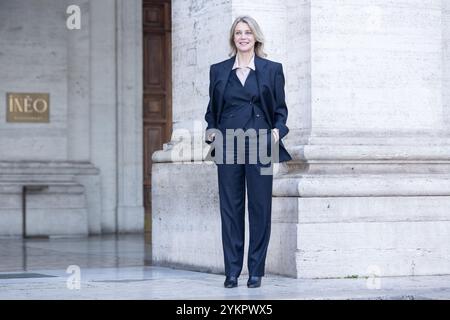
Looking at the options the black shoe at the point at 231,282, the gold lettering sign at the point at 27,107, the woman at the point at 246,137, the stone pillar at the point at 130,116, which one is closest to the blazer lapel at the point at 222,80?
the woman at the point at 246,137

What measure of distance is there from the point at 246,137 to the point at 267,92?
38 centimetres

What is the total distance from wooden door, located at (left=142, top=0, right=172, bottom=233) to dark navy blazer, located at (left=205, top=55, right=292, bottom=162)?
11.5 meters

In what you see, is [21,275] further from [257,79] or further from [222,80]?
[257,79]

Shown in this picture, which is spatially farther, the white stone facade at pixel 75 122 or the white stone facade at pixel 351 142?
the white stone facade at pixel 75 122

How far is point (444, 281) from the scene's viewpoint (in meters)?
10.1

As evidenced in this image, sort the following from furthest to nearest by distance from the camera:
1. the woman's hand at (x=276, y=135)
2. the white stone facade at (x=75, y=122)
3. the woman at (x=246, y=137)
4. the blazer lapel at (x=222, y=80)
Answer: the white stone facade at (x=75, y=122) < the blazer lapel at (x=222, y=80) < the woman at (x=246, y=137) < the woman's hand at (x=276, y=135)

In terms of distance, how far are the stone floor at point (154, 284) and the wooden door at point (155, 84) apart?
762 cm

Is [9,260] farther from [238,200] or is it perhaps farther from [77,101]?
[77,101]

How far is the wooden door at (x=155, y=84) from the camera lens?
21.0 m

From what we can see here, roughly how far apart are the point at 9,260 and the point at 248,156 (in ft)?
16.9

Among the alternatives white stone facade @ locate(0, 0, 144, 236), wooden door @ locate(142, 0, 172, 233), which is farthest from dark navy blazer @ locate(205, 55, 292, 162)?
wooden door @ locate(142, 0, 172, 233)

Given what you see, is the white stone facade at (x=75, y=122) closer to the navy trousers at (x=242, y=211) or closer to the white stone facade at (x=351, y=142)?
the white stone facade at (x=351, y=142)

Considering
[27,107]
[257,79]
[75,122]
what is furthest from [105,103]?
[257,79]
